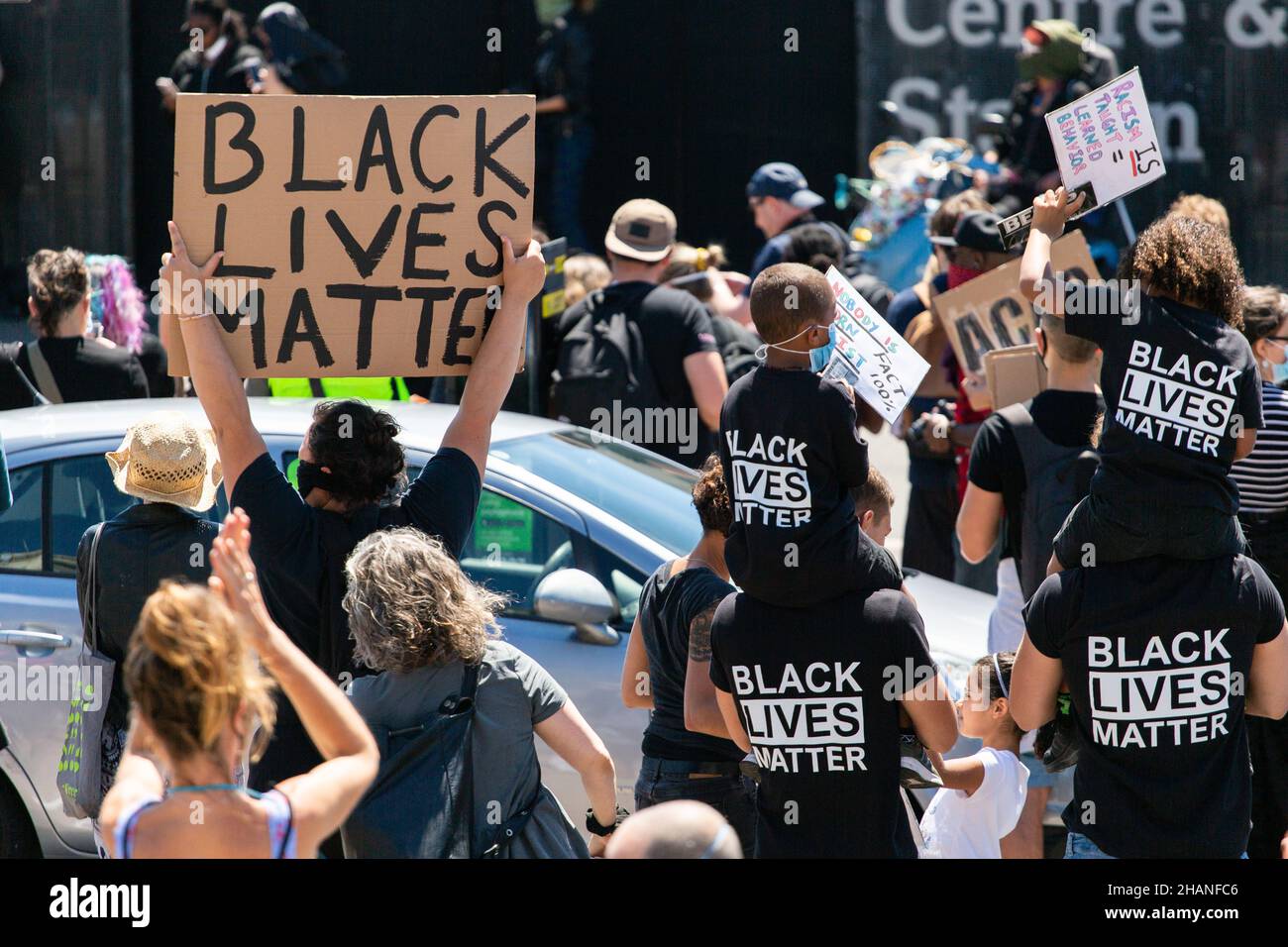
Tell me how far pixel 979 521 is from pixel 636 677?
4.52 ft

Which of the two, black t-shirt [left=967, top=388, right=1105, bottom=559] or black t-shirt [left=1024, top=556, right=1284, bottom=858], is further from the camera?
black t-shirt [left=967, top=388, right=1105, bottom=559]

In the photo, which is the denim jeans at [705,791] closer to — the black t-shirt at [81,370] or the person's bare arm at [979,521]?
the person's bare arm at [979,521]

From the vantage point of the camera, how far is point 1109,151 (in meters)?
4.24

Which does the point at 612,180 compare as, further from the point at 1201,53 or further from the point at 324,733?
the point at 324,733

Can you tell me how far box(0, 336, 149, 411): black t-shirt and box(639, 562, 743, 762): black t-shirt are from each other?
3296mm

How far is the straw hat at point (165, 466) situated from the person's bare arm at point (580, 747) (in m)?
1.25

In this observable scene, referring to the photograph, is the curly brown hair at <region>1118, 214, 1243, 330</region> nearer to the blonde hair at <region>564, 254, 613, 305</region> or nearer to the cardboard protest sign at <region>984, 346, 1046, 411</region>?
the cardboard protest sign at <region>984, 346, 1046, 411</region>

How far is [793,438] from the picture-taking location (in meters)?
3.46

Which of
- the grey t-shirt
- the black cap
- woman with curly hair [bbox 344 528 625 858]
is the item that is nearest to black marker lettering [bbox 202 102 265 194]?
woman with curly hair [bbox 344 528 625 858]

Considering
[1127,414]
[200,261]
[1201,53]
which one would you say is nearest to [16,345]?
[200,261]

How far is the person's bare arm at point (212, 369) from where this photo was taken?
141 inches

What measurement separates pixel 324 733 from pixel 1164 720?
1787mm

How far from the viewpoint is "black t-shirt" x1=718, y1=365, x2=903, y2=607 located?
11.4ft

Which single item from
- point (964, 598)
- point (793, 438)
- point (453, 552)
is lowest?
point (964, 598)
